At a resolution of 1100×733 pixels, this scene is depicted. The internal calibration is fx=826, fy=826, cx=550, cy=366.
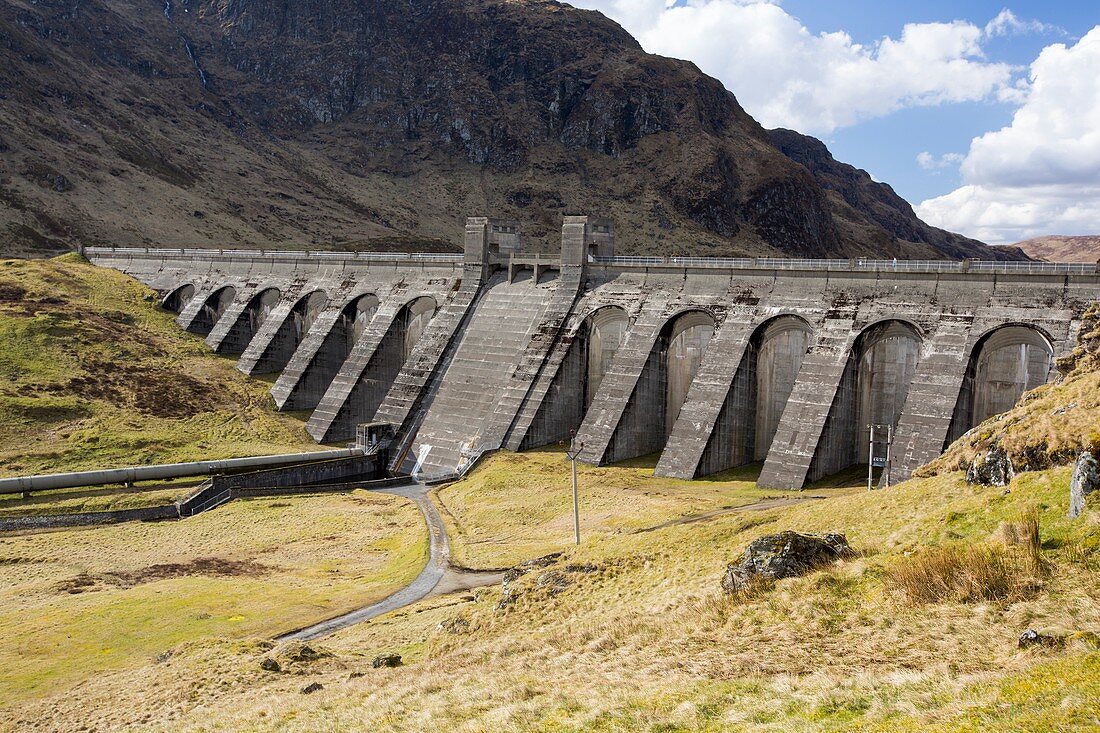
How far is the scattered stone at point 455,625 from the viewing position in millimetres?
23703

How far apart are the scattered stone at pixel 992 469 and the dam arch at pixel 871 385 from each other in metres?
20.9

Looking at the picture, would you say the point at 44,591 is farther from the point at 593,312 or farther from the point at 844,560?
the point at 593,312

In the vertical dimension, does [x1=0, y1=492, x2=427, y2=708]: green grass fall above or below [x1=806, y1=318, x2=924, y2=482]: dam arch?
below

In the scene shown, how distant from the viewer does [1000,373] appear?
40.2 metres

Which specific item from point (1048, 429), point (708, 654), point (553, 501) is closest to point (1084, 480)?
point (1048, 429)

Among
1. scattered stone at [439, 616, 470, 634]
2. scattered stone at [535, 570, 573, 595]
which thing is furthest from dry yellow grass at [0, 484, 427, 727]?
scattered stone at [535, 570, 573, 595]

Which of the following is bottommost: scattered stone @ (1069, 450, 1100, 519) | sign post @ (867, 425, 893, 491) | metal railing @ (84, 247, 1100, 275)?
sign post @ (867, 425, 893, 491)

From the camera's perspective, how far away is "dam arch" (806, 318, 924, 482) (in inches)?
1715

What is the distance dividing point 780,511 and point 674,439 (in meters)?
17.9

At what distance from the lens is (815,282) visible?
1877 inches

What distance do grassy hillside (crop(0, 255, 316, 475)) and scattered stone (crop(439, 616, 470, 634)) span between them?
3603 centimetres

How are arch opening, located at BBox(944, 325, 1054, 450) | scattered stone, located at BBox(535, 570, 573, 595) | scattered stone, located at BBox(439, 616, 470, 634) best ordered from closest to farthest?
scattered stone, located at BBox(439, 616, 470, 634) < scattered stone, located at BBox(535, 570, 573, 595) < arch opening, located at BBox(944, 325, 1054, 450)

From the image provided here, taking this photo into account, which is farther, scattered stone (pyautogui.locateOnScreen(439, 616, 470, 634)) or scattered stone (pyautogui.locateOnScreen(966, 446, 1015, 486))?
scattered stone (pyautogui.locateOnScreen(439, 616, 470, 634))

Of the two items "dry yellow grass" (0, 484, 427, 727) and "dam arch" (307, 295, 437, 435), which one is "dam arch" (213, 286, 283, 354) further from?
"dry yellow grass" (0, 484, 427, 727)
